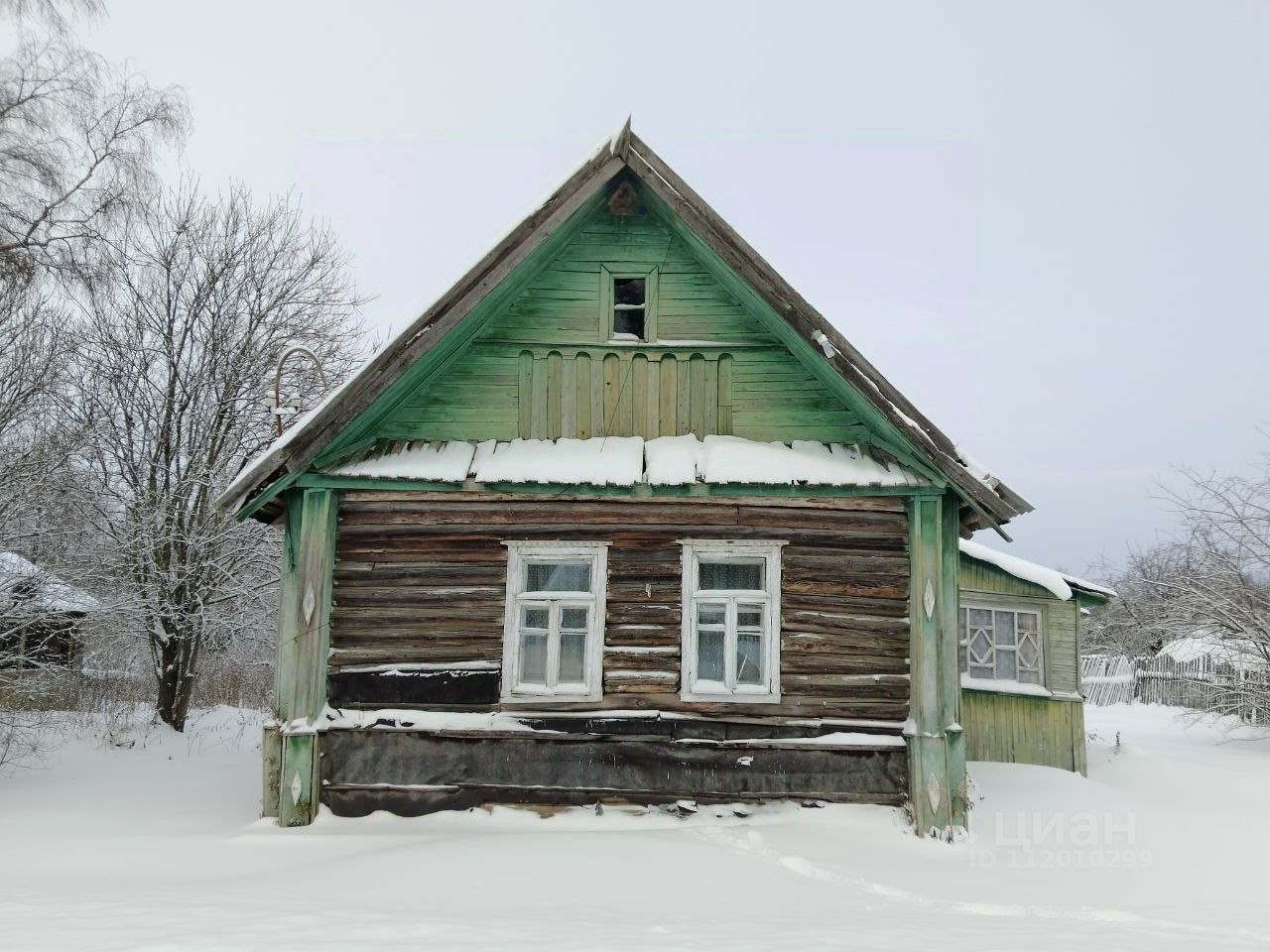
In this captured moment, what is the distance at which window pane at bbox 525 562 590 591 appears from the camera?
904 cm

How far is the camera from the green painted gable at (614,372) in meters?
9.26

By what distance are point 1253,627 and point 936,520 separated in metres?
11.6

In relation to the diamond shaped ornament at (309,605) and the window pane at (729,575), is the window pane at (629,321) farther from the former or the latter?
the diamond shaped ornament at (309,605)

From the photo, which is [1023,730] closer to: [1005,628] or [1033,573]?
[1005,628]

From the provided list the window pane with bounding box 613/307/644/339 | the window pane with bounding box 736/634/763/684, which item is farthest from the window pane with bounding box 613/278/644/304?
the window pane with bounding box 736/634/763/684

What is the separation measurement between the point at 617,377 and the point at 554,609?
7.66 feet

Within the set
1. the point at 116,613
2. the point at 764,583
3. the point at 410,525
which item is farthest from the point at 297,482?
the point at 116,613

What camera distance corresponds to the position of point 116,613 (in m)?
15.8

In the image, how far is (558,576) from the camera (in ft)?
29.7

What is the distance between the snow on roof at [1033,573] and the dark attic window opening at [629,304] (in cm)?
644

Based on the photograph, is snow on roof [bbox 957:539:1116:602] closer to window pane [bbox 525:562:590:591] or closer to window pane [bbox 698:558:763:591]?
window pane [bbox 698:558:763:591]

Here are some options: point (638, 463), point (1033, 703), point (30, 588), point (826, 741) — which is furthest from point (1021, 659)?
point (30, 588)

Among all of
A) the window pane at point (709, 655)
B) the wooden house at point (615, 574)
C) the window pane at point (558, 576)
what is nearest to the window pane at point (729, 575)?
the wooden house at point (615, 574)

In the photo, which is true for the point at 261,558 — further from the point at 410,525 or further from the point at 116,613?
the point at 410,525
